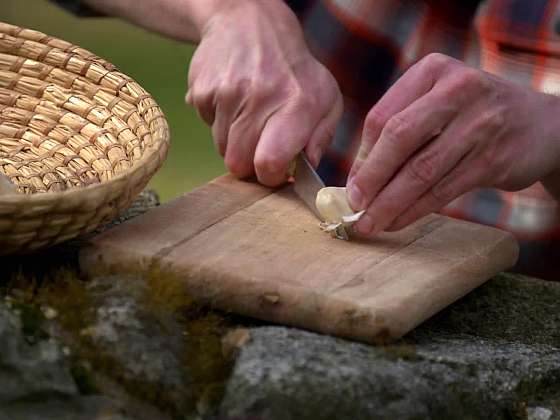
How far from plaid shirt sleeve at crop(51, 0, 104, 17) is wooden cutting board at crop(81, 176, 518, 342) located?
684 mm

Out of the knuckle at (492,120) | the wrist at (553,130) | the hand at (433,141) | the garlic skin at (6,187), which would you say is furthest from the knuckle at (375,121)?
the garlic skin at (6,187)

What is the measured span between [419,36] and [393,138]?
777mm

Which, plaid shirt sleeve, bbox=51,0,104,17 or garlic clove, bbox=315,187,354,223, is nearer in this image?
garlic clove, bbox=315,187,354,223

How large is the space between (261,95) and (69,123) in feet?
0.89

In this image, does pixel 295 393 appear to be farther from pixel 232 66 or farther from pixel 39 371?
pixel 232 66

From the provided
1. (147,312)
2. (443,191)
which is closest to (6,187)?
(147,312)

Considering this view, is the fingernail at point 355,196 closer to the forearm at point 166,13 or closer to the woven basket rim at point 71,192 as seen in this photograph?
the woven basket rim at point 71,192

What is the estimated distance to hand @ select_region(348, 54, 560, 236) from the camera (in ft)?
4.93

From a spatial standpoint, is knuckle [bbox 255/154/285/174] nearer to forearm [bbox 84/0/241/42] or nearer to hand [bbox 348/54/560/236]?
hand [bbox 348/54/560/236]

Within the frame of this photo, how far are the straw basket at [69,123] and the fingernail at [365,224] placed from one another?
Answer: 9.8 inches

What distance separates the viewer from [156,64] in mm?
5051

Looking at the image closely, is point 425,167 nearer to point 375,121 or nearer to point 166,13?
point 375,121

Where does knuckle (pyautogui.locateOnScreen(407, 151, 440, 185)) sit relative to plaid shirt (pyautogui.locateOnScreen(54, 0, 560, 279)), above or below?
above

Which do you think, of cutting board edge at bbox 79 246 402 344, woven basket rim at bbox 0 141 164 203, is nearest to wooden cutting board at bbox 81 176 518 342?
cutting board edge at bbox 79 246 402 344
